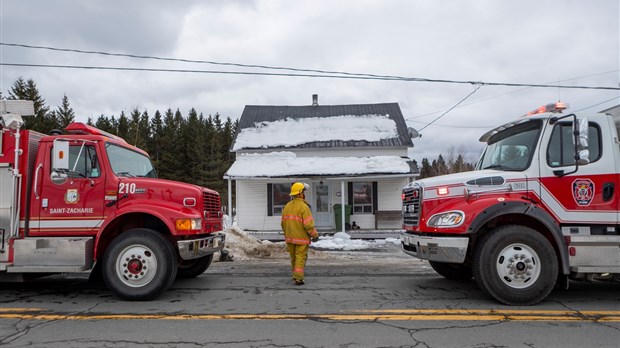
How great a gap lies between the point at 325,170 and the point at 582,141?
43.4 feet

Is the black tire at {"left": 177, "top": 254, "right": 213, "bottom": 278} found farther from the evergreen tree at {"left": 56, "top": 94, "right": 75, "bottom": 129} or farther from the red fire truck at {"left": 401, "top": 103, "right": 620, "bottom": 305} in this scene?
the evergreen tree at {"left": 56, "top": 94, "right": 75, "bottom": 129}

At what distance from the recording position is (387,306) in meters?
5.58

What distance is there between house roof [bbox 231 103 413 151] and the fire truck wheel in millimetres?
14762

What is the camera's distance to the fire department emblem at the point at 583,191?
18.5 ft

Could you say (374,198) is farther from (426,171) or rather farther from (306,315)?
(426,171)

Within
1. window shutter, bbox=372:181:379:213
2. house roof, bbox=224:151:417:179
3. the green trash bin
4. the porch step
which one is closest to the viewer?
the porch step

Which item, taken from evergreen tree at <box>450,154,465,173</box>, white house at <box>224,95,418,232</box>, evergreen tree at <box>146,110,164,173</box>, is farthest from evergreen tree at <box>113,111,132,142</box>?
evergreen tree at <box>450,154,465,173</box>

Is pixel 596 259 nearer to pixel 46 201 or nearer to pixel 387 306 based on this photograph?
pixel 387 306

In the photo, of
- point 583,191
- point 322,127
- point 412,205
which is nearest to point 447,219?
point 412,205

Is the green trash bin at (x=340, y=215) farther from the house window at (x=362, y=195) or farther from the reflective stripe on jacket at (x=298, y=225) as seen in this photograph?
the reflective stripe on jacket at (x=298, y=225)

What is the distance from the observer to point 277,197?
20.1 metres

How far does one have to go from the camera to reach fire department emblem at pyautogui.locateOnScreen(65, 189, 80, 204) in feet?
20.0

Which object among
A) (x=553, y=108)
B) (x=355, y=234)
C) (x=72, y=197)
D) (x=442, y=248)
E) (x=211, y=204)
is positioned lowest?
(x=355, y=234)

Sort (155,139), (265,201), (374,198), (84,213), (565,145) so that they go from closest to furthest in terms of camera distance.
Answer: (565,145) < (84,213) < (374,198) < (265,201) < (155,139)
